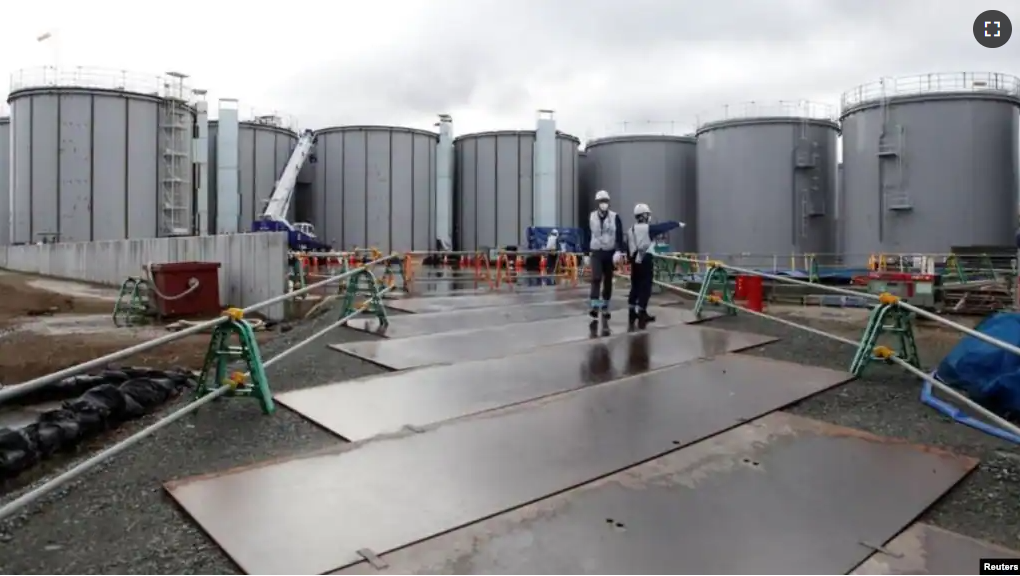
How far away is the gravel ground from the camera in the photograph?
2.85 meters

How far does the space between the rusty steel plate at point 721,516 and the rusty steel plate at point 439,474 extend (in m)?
0.12

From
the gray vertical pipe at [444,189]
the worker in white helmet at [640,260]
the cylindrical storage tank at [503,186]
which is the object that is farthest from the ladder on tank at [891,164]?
the gray vertical pipe at [444,189]

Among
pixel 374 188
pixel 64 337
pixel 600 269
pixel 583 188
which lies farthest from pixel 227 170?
pixel 600 269

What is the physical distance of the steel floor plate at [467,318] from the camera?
845 centimetres

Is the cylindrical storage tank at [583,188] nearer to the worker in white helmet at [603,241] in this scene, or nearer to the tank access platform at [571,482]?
the worker in white helmet at [603,241]

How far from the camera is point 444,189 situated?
35.2 m

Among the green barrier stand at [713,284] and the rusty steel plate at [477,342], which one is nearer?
the rusty steel plate at [477,342]

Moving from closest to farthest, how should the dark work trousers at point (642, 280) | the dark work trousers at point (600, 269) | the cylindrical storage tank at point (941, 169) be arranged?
the dark work trousers at point (600, 269) < the dark work trousers at point (642, 280) < the cylindrical storage tank at point (941, 169)

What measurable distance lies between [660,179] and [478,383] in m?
28.7

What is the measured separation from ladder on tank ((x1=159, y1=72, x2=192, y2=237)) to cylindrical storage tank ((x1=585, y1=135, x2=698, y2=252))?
20.3 meters

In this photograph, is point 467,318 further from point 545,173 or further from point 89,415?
point 545,173

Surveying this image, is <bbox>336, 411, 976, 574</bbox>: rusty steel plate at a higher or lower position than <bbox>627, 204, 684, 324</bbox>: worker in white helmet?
lower

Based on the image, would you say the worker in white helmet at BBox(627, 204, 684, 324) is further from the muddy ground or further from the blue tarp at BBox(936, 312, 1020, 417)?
the muddy ground

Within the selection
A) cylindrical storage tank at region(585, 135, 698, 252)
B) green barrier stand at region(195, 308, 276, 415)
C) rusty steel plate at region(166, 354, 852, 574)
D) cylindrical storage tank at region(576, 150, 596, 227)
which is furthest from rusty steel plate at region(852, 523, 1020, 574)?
cylindrical storage tank at region(576, 150, 596, 227)
